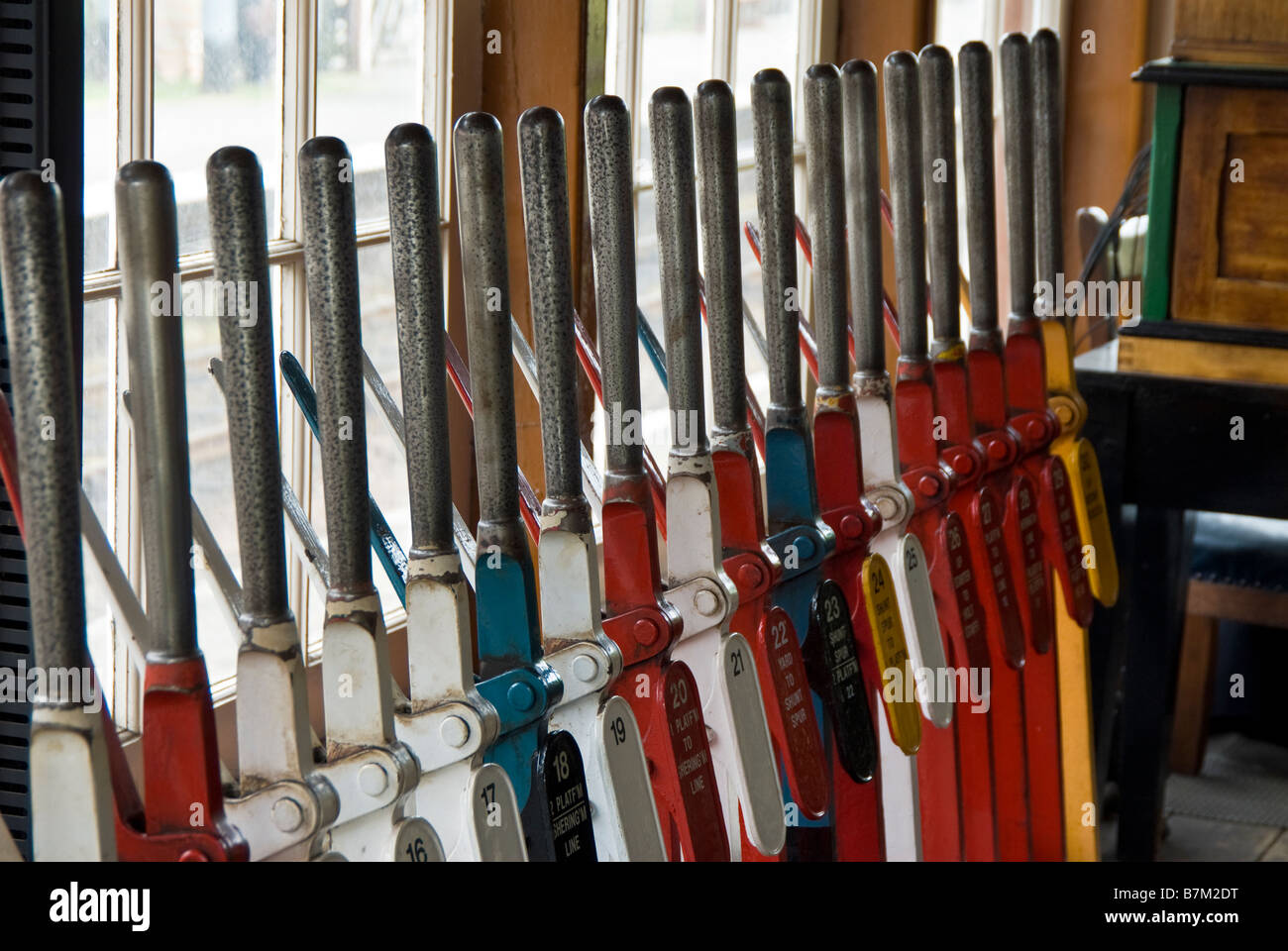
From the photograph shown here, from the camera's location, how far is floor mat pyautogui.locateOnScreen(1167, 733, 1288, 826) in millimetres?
2918

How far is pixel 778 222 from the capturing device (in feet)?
3.62

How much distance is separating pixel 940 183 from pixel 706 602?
49 cm

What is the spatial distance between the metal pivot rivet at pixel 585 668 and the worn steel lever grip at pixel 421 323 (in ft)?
0.37

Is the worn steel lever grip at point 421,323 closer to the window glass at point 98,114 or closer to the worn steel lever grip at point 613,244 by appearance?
the worn steel lever grip at point 613,244

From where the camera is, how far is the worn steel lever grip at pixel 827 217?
1143 mm

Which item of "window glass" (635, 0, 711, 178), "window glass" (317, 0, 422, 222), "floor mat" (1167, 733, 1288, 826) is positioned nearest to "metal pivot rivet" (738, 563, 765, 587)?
"window glass" (317, 0, 422, 222)

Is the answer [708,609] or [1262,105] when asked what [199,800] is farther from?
[1262,105]

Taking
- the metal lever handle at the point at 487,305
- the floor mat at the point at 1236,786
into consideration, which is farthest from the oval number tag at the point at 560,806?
the floor mat at the point at 1236,786

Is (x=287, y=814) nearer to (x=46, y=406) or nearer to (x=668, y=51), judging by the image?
(x=46, y=406)

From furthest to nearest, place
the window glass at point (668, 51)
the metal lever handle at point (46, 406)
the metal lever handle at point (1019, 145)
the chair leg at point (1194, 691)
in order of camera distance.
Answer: the chair leg at point (1194, 691), the window glass at point (668, 51), the metal lever handle at point (1019, 145), the metal lever handle at point (46, 406)

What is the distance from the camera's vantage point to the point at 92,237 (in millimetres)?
1513

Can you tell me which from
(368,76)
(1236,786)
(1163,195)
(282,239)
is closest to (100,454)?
(282,239)

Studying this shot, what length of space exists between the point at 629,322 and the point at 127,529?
31.2 inches
